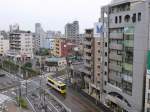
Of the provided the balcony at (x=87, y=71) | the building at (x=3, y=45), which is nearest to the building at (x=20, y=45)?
the building at (x=3, y=45)

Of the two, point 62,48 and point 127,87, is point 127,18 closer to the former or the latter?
point 127,87

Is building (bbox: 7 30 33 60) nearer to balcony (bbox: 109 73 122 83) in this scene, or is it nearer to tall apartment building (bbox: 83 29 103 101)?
tall apartment building (bbox: 83 29 103 101)

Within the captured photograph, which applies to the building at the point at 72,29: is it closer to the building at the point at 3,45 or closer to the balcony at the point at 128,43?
the building at the point at 3,45

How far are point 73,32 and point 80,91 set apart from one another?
369 feet

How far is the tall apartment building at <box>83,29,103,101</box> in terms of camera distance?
55.3m

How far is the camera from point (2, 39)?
400 ft

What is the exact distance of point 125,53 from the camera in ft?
140

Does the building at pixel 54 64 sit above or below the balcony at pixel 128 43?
below

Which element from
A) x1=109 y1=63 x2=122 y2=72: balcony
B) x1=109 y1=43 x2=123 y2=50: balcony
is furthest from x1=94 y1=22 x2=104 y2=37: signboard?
x1=109 y1=63 x2=122 y2=72: balcony

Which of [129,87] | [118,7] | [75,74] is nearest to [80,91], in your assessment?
[75,74]

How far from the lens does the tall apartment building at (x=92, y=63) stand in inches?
2178

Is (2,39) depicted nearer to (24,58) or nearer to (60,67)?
(24,58)

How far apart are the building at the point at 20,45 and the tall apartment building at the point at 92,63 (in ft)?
181

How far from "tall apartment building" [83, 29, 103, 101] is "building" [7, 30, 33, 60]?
181 feet
